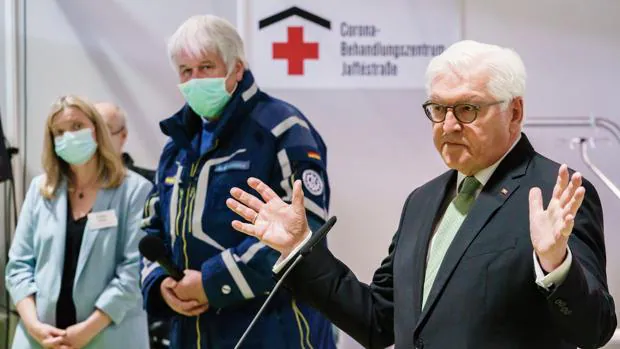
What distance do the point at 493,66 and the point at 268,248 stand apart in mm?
981

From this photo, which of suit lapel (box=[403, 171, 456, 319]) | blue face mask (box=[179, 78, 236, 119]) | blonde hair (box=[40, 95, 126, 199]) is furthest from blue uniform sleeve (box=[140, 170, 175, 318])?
suit lapel (box=[403, 171, 456, 319])

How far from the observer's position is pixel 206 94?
2412 mm

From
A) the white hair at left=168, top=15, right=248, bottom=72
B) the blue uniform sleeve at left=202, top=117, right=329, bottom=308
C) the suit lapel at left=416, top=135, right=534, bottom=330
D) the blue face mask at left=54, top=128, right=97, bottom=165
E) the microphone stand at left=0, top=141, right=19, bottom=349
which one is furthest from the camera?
the microphone stand at left=0, top=141, right=19, bottom=349

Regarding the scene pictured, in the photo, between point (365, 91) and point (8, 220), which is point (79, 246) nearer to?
point (8, 220)

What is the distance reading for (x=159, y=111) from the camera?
3.91 meters

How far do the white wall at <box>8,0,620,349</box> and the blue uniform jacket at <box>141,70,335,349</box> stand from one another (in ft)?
4.50

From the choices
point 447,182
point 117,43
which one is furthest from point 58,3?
point 447,182

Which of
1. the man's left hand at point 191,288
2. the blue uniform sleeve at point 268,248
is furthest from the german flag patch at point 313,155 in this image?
the man's left hand at point 191,288

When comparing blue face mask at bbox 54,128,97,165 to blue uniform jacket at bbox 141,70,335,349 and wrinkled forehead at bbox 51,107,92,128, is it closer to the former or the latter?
wrinkled forehead at bbox 51,107,92,128

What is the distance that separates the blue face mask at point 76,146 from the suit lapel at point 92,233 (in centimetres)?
15

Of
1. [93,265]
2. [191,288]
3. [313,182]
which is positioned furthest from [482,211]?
[93,265]

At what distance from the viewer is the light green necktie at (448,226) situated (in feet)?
5.06

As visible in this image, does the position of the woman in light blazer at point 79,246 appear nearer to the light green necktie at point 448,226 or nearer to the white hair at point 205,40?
the white hair at point 205,40

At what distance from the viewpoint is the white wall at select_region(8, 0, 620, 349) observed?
374cm
